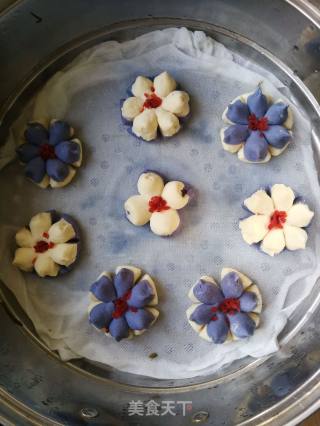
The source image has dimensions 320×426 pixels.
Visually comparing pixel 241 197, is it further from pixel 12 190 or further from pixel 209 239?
pixel 12 190

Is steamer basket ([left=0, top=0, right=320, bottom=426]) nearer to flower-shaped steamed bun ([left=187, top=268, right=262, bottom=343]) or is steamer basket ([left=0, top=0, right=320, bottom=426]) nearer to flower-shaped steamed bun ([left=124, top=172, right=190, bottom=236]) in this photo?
flower-shaped steamed bun ([left=187, top=268, right=262, bottom=343])

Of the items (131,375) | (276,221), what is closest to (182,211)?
(276,221)

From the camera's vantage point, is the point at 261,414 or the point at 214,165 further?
the point at 214,165

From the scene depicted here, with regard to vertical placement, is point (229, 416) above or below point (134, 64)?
below

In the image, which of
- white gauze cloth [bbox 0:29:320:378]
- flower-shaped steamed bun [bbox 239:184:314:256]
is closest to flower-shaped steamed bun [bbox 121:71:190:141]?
white gauze cloth [bbox 0:29:320:378]

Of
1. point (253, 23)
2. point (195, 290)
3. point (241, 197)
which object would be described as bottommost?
point (195, 290)

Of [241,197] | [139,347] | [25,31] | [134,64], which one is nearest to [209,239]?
[241,197]

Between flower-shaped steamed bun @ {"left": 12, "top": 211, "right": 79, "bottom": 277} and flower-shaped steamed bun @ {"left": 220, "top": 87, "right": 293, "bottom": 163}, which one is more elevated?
flower-shaped steamed bun @ {"left": 220, "top": 87, "right": 293, "bottom": 163}
